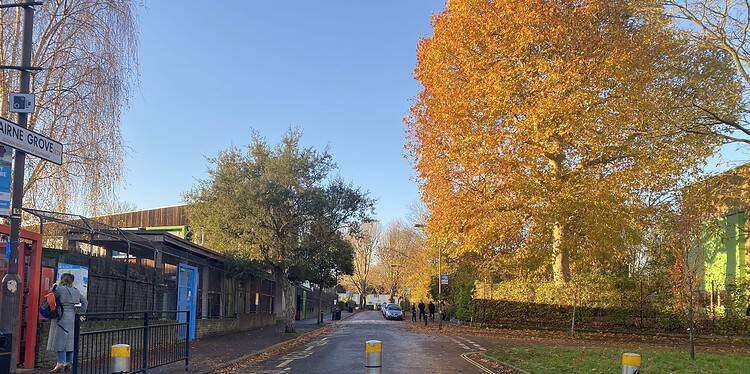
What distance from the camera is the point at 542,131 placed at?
22.1 meters

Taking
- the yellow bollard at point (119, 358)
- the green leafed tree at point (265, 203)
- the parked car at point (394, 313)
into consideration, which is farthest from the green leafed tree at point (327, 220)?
the parked car at point (394, 313)

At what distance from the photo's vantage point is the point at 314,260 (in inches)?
1105

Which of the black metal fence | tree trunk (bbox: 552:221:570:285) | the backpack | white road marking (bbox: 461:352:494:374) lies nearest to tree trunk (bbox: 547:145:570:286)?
tree trunk (bbox: 552:221:570:285)

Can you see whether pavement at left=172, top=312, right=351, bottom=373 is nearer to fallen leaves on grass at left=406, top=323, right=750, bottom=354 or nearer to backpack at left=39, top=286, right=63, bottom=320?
backpack at left=39, top=286, right=63, bottom=320

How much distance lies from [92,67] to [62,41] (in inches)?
33.8

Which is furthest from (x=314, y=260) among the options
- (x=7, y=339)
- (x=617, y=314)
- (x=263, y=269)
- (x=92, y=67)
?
(x=7, y=339)

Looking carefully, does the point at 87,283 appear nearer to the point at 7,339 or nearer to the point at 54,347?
the point at 54,347

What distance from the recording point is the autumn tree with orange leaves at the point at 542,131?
2138 cm

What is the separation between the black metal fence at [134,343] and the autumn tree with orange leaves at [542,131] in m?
13.6

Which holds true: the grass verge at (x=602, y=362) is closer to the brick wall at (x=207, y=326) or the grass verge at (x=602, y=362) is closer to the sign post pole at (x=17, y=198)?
the brick wall at (x=207, y=326)

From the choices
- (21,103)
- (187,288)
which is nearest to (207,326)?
(187,288)

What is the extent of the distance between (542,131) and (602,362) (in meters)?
10.3

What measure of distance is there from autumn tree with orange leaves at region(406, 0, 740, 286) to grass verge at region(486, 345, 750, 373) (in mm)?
6455

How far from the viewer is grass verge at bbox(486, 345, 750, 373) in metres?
12.4
